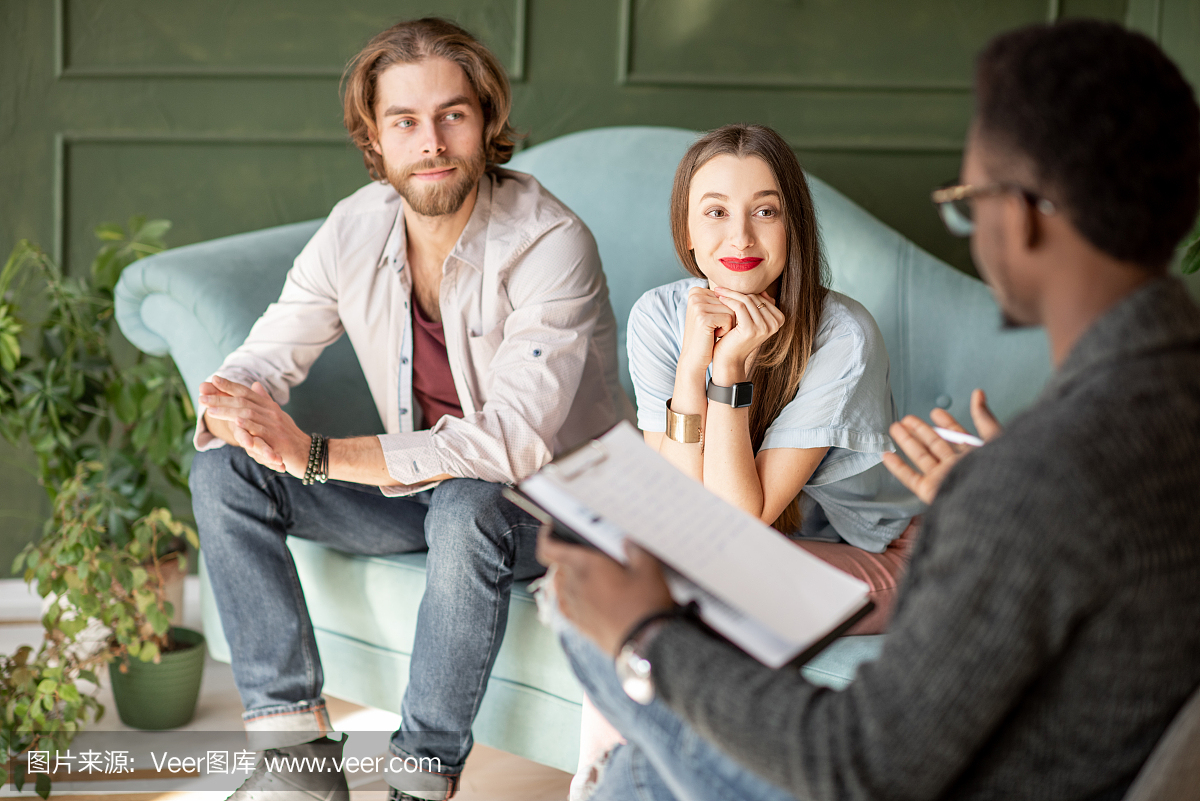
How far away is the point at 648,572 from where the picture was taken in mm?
803

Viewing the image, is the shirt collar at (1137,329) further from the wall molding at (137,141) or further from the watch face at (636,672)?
the wall molding at (137,141)

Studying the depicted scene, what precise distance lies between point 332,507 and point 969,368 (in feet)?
3.70

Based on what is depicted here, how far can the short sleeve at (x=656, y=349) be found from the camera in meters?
1.56

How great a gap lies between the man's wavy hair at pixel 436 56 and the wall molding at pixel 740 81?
58 centimetres

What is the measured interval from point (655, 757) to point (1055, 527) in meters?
0.41

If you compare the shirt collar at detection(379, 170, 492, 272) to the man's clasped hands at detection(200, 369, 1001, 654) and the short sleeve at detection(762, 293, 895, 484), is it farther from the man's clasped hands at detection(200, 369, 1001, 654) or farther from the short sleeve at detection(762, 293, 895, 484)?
the short sleeve at detection(762, 293, 895, 484)

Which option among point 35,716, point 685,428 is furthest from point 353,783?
point 685,428

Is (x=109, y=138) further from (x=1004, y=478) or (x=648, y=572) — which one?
(x=1004, y=478)

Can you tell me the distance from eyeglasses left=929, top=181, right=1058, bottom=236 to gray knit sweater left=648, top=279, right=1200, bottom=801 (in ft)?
0.29

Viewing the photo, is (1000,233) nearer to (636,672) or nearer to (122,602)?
(636,672)

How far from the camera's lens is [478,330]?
1.77m

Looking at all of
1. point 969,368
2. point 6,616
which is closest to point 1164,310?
point 969,368

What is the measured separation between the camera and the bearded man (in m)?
1.48

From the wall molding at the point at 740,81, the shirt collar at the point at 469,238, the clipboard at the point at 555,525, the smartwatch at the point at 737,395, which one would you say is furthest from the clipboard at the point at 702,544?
the wall molding at the point at 740,81
